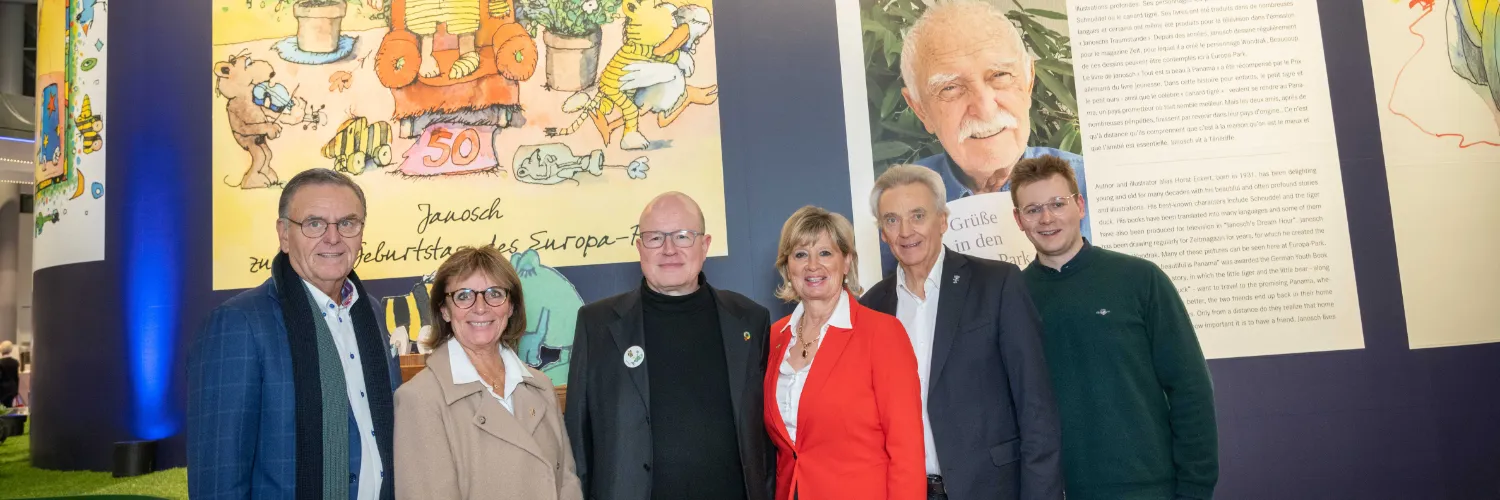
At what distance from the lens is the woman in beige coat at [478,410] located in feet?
6.58

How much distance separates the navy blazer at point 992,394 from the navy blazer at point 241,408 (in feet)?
5.21

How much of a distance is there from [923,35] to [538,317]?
2499mm

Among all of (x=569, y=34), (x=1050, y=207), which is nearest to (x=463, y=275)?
(x=1050, y=207)

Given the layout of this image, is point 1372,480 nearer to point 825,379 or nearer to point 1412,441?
point 1412,441

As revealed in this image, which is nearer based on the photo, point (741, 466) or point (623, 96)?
point (741, 466)

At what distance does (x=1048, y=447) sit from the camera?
2188mm

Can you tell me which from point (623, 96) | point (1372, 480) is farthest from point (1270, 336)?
point (623, 96)

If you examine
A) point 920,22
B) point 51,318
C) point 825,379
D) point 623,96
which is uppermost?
point 920,22

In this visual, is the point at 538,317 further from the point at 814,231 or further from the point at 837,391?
the point at 837,391

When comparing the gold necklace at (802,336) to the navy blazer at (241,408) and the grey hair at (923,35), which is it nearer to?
the navy blazer at (241,408)

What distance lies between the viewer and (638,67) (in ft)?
14.6

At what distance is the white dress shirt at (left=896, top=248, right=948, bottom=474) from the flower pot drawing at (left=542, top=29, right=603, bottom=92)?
250 cm

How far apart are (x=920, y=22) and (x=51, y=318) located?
546cm

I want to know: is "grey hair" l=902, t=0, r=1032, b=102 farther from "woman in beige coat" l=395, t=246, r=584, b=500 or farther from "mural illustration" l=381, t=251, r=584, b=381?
"woman in beige coat" l=395, t=246, r=584, b=500
